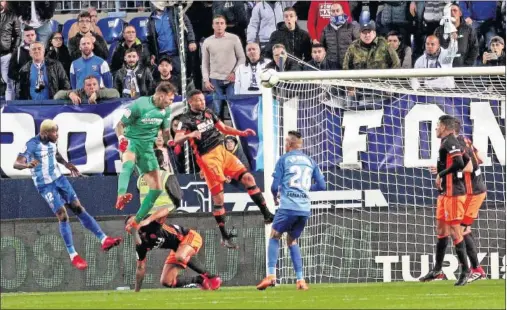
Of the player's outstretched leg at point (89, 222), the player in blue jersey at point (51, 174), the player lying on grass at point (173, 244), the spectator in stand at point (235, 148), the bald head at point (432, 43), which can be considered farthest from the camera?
the bald head at point (432, 43)

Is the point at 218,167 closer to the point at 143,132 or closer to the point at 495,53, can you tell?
the point at 143,132

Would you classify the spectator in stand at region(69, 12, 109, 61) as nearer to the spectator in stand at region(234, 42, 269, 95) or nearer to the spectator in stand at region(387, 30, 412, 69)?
the spectator in stand at region(234, 42, 269, 95)

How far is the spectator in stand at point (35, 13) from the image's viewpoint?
825 inches

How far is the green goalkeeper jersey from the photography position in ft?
53.9

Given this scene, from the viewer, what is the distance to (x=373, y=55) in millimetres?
19250

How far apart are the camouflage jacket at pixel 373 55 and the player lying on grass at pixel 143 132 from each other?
369 centimetres

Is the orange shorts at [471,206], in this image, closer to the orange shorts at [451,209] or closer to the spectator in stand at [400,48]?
the orange shorts at [451,209]

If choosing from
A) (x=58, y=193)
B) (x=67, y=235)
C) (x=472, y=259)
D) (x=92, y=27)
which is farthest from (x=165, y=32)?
(x=472, y=259)

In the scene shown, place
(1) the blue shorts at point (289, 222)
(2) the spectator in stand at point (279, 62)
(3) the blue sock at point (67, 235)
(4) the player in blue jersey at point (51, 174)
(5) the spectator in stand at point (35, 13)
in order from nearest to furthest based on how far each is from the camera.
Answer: (1) the blue shorts at point (289, 222), (3) the blue sock at point (67, 235), (4) the player in blue jersey at point (51, 174), (2) the spectator in stand at point (279, 62), (5) the spectator in stand at point (35, 13)

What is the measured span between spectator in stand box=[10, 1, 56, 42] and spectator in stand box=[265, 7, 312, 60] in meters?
3.65

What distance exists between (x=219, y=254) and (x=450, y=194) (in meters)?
3.51

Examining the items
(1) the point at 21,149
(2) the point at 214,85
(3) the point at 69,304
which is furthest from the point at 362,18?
A: (3) the point at 69,304

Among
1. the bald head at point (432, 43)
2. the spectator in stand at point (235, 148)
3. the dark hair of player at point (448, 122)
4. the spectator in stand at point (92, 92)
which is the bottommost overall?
the spectator in stand at point (235, 148)

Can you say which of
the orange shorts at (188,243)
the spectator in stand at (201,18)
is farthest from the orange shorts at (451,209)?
the spectator in stand at (201,18)
